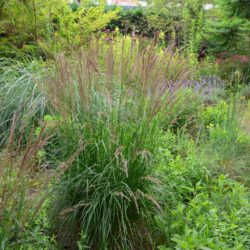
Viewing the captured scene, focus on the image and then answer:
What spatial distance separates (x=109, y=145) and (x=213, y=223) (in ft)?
2.66

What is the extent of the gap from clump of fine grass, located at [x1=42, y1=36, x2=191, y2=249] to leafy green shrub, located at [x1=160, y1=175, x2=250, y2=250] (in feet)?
0.69

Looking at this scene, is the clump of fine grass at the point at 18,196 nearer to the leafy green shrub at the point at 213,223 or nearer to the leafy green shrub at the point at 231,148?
the leafy green shrub at the point at 213,223

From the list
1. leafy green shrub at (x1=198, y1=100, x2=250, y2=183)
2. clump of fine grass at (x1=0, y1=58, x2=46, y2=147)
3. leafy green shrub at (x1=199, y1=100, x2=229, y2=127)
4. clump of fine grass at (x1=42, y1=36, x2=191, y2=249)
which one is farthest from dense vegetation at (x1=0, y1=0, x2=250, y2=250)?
leafy green shrub at (x1=199, y1=100, x2=229, y2=127)

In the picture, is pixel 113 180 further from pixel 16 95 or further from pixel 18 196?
pixel 16 95

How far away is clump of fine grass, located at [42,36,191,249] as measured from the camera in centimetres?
262

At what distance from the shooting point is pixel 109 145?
2.65 m

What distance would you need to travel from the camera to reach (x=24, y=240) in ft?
7.34

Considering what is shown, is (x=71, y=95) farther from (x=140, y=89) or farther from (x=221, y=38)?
(x=221, y=38)

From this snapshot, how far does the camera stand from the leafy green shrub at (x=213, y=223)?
2331mm

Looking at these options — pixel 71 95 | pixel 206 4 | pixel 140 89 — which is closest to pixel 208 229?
pixel 140 89

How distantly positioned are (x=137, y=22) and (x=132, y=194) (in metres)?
12.4

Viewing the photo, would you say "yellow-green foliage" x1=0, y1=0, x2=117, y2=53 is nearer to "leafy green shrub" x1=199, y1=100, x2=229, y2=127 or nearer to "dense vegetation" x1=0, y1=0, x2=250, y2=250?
"leafy green shrub" x1=199, y1=100, x2=229, y2=127

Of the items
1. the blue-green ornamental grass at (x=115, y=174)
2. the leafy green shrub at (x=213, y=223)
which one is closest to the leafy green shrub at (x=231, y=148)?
the leafy green shrub at (x=213, y=223)

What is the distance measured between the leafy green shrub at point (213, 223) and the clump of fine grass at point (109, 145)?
0.21 m
